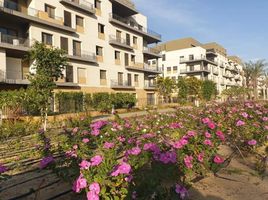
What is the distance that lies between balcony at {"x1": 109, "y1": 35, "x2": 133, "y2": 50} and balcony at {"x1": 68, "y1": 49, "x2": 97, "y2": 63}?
14.2 feet

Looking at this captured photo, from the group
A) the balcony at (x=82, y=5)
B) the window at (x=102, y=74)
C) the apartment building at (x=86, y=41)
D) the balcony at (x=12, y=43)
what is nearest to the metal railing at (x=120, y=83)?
the apartment building at (x=86, y=41)

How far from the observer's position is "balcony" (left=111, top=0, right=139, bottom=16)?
126 ft

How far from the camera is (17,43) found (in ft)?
81.7

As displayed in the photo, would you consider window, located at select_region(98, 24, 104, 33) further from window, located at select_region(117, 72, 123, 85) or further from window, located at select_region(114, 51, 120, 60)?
window, located at select_region(117, 72, 123, 85)

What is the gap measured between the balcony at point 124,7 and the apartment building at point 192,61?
2572 cm

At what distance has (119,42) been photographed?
37688 mm

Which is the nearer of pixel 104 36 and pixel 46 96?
pixel 46 96

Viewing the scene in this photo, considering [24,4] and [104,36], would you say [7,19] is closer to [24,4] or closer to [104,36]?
[24,4]

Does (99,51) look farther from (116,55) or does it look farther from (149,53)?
(149,53)

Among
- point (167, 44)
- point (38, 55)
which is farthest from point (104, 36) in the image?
point (167, 44)

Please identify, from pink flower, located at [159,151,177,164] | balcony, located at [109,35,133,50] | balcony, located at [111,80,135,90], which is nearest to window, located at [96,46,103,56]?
balcony, located at [109,35,133,50]

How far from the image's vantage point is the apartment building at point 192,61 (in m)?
67.1

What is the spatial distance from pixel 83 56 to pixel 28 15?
26.0 feet

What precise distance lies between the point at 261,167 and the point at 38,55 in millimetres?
13320
